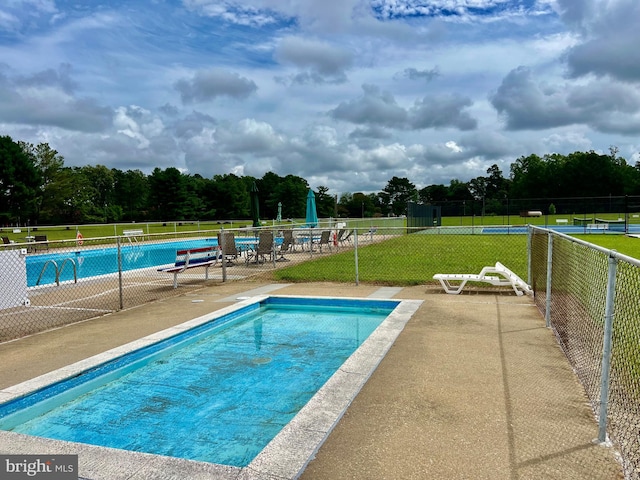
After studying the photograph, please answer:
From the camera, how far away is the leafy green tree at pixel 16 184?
4359 centimetres

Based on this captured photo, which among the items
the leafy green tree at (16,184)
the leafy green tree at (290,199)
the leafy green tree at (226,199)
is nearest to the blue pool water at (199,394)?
the leafy green tree at (16,184)

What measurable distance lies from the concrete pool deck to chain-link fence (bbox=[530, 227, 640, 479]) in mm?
152

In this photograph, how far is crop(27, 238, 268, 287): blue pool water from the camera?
14984 mm

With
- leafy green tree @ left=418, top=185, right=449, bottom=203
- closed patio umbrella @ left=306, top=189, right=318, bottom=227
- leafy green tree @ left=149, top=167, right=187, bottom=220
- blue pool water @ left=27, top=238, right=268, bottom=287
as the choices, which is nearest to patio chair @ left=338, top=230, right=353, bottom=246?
closed patio umbrella @ left=306, top=189, right=318, bottom=227

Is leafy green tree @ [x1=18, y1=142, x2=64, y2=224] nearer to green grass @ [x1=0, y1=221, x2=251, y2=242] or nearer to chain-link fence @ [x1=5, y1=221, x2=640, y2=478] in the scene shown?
green grass @ [x1=0, y1=221, x2=251, y2=242]

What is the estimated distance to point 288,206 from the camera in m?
74.8

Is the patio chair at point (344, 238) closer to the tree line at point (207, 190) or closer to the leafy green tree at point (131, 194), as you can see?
the tree line at point (207, 190)

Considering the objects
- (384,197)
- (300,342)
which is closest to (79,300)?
(300,342)

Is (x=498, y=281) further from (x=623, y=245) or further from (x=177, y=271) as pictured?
(x=623, y=245)

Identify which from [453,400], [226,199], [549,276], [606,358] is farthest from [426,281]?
[226,199]

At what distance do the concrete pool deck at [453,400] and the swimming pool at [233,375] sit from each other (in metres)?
0.32

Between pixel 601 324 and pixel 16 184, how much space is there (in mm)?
50767

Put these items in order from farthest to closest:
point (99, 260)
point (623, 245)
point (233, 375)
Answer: point (99, 260) < point (623, 245) < point (233, 375)

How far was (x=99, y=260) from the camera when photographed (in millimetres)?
18797
